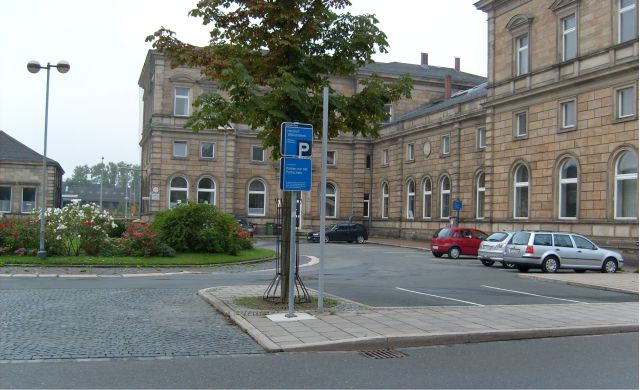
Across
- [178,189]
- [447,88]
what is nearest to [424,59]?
[447,88]

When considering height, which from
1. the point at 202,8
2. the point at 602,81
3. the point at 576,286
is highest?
the point at 602,81

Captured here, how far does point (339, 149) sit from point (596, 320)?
45.9 meters

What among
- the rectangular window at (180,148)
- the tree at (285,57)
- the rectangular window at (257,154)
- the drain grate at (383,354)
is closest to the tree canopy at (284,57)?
the tree at (285,57)

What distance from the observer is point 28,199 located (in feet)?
179

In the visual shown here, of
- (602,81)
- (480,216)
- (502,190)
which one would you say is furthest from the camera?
(480,216)

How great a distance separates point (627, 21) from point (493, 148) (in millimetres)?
10731

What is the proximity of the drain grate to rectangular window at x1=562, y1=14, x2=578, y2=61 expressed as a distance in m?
26.7

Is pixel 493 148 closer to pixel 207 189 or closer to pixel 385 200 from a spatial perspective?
pixel 385 200

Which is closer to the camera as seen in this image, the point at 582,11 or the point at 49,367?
the point at 49,367

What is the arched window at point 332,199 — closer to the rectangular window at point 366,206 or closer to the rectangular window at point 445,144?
the rectangular window at point 366,206

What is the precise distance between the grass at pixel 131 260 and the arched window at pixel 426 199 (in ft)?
77.2

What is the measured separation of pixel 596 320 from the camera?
11.2m

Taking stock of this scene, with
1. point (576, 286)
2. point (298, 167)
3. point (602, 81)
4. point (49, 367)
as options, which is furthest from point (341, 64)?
point (602, 81)

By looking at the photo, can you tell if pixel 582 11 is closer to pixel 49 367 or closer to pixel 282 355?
pixel 282 355
